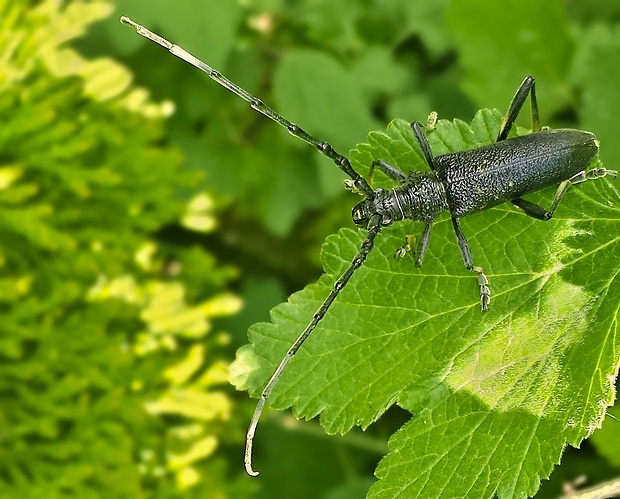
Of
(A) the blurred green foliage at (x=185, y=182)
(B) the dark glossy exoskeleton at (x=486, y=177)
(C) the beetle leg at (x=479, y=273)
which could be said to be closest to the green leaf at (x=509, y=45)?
(A) the blurred green foliage at (x=185, y=182)

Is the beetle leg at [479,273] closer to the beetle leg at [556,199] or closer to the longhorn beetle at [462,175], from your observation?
the longhorn beetle at [462,175]

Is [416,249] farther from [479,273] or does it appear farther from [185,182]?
[185,182]

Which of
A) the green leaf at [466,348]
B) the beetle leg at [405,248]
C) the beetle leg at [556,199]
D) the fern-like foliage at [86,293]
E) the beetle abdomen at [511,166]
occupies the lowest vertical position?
the green leaf at [466,348]

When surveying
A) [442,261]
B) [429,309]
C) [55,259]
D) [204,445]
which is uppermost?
[55,259]

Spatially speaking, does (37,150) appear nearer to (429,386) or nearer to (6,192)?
(6,192)

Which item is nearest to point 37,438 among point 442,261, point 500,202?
point 442,261

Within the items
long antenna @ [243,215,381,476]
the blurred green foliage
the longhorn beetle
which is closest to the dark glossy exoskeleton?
the longhorn beetle
